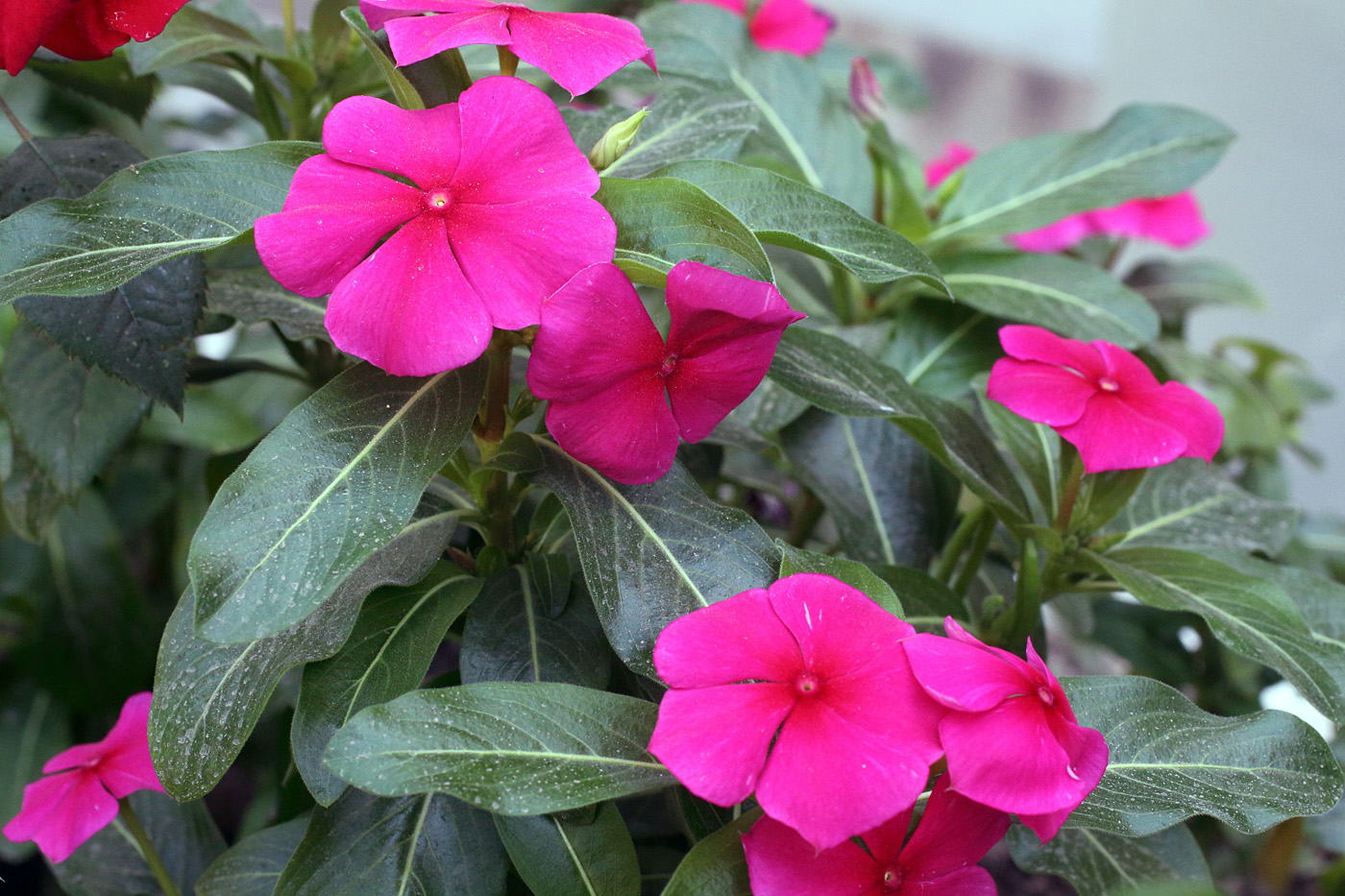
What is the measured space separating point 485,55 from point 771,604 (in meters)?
0.58

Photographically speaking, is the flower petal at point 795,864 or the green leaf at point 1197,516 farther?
the green leaf at point 1197,516

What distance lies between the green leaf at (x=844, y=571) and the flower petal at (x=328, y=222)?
9.8 inches

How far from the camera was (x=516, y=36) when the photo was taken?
47 cm

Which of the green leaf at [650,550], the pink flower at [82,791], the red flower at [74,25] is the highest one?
the red flower at [74,25]

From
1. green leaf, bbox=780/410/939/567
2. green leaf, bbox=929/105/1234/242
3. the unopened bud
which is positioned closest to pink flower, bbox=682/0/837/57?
green leaf, bbox=929/105/1234/242

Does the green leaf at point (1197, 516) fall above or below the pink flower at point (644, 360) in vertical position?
below

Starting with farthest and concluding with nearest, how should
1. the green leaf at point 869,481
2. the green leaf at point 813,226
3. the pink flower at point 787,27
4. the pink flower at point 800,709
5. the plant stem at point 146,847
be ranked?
the pink flower at point 787,27 → the green leaf at point 869,481 → the plant stem at point 146,847 → the green leaf at point 813,226 → the pink flower at point 800,709

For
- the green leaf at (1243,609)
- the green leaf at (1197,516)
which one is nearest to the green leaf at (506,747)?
the green leaf at (1243,609)

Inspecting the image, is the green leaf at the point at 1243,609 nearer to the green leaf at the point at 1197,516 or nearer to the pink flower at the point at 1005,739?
the green leaf at the point at 1197,516

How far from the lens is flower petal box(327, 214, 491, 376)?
429 mm

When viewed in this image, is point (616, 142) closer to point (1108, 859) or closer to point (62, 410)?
point (62, 410)

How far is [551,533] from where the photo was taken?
647mm

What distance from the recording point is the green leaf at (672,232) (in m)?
0.47

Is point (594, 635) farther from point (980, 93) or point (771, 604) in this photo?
Result: point (980, 93)
